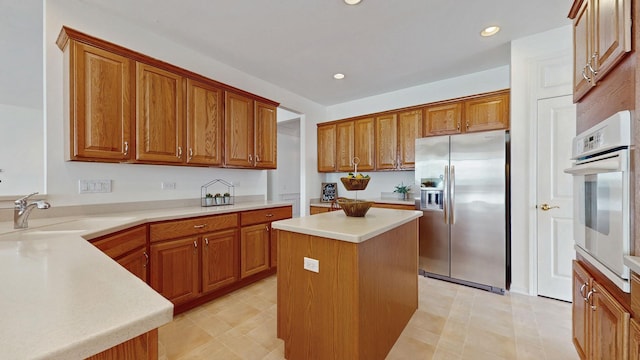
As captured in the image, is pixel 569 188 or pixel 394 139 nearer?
pixel 569 188

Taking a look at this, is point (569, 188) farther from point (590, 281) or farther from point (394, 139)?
point (394, 139)

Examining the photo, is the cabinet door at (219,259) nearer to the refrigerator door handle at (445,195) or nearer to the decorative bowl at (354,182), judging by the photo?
the decorative bowl at (354,182)

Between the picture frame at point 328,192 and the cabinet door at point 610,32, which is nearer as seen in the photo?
the cabinet door at point 610,32

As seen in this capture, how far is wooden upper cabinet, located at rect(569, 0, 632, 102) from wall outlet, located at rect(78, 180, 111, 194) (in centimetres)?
343

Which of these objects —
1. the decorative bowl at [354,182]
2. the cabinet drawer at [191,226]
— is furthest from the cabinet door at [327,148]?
the decorative bowl at [354,182]

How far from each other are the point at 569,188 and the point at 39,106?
6.58 m

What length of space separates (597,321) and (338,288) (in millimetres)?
1284

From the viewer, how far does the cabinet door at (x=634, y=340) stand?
3.09ft

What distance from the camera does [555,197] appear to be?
2547 millimetres

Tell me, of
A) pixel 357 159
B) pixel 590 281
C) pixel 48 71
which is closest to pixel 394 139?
pixel 357 159

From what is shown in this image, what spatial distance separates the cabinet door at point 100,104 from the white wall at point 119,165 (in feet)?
0.71

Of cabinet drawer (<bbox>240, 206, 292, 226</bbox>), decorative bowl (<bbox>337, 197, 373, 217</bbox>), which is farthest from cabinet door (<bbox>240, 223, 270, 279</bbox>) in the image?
decorative bowl (<bbox>337, 197, 373, 217</bbox>)

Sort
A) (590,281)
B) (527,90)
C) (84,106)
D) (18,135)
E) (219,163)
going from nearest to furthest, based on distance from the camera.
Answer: (590,281) → (84,106) → (527,90) → (219,163) → (18,135)

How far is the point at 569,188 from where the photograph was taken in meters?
2.48
